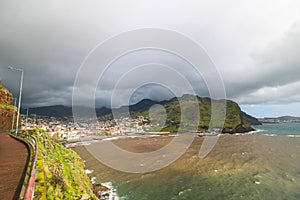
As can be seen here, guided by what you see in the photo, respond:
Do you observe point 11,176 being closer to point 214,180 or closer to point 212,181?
point 212,181

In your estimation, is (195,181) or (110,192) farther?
(195,181)

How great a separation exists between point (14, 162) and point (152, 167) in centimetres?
2561

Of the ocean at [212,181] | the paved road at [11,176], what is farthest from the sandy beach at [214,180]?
the paved road at [11,176]

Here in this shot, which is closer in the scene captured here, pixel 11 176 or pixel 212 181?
pixel 11 176

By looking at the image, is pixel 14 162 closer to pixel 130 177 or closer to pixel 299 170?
pixel 130 177

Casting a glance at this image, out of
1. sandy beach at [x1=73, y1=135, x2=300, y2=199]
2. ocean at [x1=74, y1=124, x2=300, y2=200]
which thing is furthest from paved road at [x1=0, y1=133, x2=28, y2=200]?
sandy beach at [x1=73, y1=135, x2=300, y2=199]

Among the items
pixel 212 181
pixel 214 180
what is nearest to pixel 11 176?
pixel 212 181

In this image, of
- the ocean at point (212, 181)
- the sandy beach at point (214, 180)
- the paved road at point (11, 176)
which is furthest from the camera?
the sandy beach at point (214, 180)

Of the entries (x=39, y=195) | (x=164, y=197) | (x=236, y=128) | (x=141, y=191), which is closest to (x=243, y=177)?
(x=164, y=197)

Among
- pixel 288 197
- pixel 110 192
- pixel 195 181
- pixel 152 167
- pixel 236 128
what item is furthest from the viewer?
pixel 236 128

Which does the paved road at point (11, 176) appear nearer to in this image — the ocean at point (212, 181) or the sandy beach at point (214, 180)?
the ocean at point (212, 181)

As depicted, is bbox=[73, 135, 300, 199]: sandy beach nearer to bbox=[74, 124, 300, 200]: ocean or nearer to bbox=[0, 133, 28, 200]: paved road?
bbox=[74, 124, 300, 200]: ocean

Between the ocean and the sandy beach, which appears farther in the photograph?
the sandy beach

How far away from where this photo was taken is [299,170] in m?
28.6
